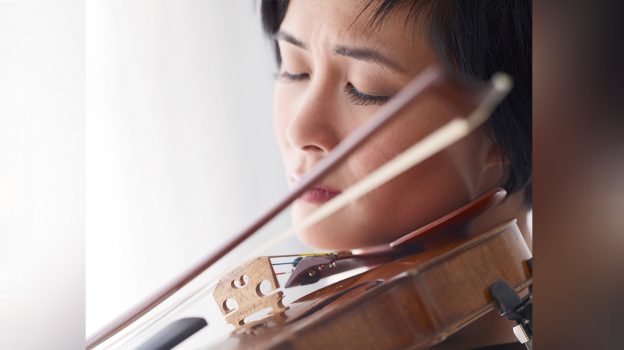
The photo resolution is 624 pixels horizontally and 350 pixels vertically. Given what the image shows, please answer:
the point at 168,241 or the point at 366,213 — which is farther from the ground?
the point at 168,241

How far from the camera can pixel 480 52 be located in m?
1.32

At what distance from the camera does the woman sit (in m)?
1.30

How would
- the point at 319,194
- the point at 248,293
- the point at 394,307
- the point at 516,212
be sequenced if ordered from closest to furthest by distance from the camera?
the point at 394,307 < the point at 248,293 < the point at 319,194 < the point at 516,212

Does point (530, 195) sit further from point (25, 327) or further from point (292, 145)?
point (25, 327)

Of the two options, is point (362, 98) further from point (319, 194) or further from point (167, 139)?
point (167, 139)

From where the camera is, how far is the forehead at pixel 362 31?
4.30 ft

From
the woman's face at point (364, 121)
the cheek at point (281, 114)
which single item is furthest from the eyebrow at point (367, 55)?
the cheek at point (281, 114)

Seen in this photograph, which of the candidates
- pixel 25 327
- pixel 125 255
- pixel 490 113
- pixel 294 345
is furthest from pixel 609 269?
pixel 25 327

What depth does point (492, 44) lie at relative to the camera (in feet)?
4.37

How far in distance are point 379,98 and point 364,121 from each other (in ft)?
0.17

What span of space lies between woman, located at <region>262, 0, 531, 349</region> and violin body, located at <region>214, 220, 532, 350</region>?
0.19 m

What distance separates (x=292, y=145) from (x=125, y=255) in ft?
1.21

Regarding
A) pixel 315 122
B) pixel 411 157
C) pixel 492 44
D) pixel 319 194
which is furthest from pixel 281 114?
pixel 492 44

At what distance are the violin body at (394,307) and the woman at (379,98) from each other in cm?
19
